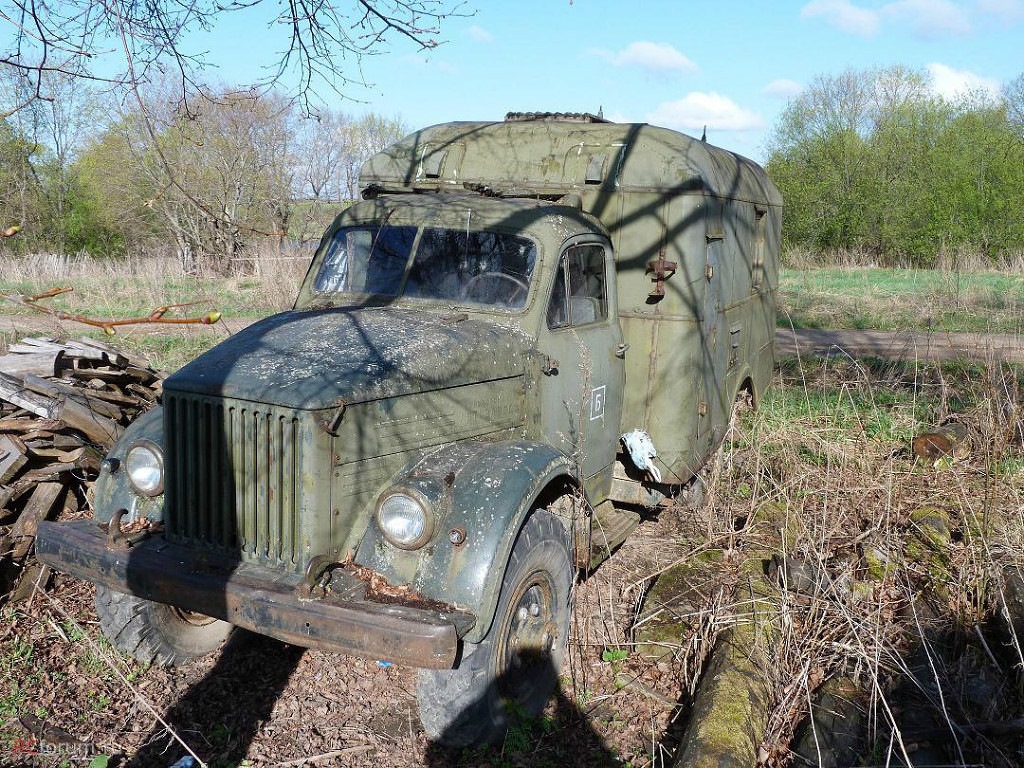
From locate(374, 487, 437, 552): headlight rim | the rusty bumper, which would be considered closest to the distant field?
the rusty bumper

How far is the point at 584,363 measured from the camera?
15.3 ft

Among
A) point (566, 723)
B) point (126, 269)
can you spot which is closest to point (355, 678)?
point (566, 723)

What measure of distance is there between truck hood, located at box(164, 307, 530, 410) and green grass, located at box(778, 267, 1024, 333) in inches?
381

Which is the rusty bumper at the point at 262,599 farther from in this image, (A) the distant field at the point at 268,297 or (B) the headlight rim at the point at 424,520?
(A) the distant field at the point at 268,297

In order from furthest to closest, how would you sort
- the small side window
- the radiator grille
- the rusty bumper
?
the small side window, the radiator grille, the rusty bumper

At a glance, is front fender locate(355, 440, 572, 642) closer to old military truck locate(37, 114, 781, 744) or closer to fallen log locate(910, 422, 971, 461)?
old military truck locate(37, 114, 781, 744)

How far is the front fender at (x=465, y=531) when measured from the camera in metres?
3.13

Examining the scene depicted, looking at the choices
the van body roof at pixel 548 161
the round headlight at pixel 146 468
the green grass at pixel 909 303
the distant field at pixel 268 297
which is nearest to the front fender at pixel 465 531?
the round headlight at pixel 146 468

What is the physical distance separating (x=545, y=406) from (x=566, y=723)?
157 cm

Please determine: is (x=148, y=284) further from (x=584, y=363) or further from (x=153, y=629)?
(x=584, y=363)

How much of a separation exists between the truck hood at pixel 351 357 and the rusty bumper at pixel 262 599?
692mm

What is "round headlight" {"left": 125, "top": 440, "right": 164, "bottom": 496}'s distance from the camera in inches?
144

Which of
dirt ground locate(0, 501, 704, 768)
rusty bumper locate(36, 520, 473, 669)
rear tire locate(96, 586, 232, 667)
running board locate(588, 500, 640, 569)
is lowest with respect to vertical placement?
dirt ground locate(0, 501, 704, 768)

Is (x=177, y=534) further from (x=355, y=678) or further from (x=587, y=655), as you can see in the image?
(x=587, y=655)
